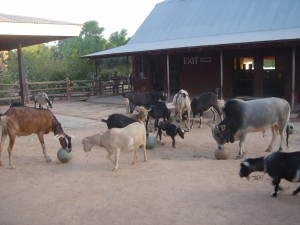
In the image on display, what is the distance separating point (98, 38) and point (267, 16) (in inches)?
1338

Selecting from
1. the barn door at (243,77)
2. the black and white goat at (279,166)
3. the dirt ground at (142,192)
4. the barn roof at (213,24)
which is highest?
the barn roof at (213,24)

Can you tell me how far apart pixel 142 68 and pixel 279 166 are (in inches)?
792

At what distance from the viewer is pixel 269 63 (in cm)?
1944

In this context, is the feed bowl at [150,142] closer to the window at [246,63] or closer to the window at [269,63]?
the window at [269,63]

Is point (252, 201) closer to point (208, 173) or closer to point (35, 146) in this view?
point (208, 173)

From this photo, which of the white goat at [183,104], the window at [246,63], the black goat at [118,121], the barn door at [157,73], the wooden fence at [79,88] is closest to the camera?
the black goat at [118,121]

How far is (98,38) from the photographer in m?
51.8

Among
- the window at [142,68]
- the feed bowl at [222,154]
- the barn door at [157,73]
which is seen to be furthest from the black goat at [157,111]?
the window at [142,68]

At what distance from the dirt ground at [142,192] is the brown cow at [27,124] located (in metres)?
0.56

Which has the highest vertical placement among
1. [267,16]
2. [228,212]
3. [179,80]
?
[267,16]

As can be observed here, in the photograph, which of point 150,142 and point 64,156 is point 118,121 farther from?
point 64,156

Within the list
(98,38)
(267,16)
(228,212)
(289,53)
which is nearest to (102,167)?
(228,212)

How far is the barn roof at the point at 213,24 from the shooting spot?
1923 centimetres

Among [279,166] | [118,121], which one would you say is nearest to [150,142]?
[118,121]
